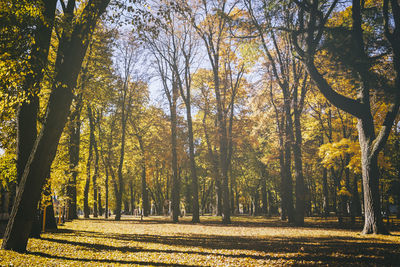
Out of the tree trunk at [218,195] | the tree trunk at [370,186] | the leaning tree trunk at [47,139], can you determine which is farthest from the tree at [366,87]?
Answer: the tree trunk at [218,195]

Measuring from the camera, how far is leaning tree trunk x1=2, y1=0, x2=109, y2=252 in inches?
268

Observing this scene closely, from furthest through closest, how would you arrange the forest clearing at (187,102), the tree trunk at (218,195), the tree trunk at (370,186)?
the tree trunk at (218,195), the tree trunk at (370,186), the forest clearing at (187,102)

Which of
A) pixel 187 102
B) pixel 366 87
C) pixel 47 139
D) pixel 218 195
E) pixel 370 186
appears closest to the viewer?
pixel 47 139

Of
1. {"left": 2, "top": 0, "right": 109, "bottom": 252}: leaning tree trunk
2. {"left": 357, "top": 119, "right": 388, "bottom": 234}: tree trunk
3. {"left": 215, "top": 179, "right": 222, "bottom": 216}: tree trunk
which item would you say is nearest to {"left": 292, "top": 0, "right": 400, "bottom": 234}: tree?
{"left": 357, "top": 119, "right": 388, "bottom": 234}: tree trunk

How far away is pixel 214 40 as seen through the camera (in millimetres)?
20844

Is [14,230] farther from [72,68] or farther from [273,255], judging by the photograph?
[273,255]

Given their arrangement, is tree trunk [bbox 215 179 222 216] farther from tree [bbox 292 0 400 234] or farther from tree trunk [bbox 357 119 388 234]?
tree [bbox 292 0 400 234]

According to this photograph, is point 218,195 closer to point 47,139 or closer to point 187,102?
point 187,102

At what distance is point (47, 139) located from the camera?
7.02m

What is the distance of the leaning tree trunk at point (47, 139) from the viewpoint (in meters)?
6.80

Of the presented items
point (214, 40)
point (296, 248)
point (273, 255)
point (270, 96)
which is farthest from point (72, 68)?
point (270, 96)

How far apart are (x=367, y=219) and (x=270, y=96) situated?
555 inches

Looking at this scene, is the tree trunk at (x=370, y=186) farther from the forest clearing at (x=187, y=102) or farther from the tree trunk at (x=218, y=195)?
the tree trunk at (x=218, y=195)

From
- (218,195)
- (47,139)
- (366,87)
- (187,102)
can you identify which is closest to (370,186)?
(366,87)
